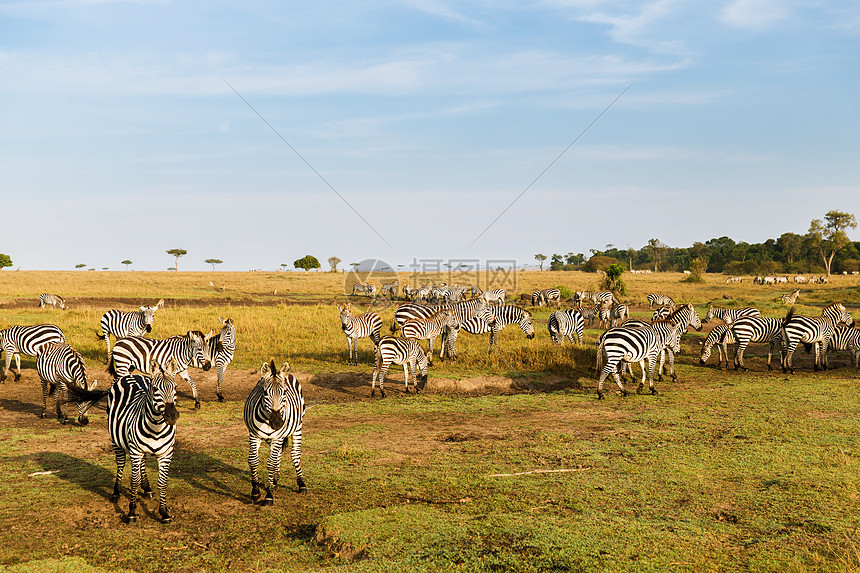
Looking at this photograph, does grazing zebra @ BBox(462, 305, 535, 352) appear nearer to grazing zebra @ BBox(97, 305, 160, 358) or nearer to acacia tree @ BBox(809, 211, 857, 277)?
grazing zebra @ BBox(97, 305, 160, 358)

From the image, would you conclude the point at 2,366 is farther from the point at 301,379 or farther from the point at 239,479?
the point at 239,479

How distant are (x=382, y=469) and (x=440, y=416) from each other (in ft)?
13.3

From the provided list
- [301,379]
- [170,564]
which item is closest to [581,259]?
[301,379]

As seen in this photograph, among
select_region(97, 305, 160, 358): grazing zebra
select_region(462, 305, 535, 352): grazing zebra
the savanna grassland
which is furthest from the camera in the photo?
select_region(462, 305, 535, 352): grazing zebra

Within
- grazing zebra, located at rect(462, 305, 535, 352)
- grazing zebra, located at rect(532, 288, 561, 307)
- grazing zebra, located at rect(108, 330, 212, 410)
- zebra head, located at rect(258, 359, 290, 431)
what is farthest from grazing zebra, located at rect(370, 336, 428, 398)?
grazing zebra, located at rect(532, 288, 561, 307)

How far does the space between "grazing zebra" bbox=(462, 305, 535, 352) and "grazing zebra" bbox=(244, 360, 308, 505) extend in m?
13.3

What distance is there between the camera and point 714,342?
64.3 ft

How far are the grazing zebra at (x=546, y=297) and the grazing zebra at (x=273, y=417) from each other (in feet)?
103

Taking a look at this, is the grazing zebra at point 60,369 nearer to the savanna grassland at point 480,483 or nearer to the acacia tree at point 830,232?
the savanna grassland at point 480,483

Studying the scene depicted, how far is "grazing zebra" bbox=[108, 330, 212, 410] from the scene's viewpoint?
45.2ft

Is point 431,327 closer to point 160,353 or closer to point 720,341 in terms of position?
point 160,353

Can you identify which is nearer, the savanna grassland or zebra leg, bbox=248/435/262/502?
the savanna grassland

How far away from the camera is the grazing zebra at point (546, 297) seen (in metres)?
38.5

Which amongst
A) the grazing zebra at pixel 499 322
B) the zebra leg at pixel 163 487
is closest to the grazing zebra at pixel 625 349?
the grazing zebra at pixel 499 322
